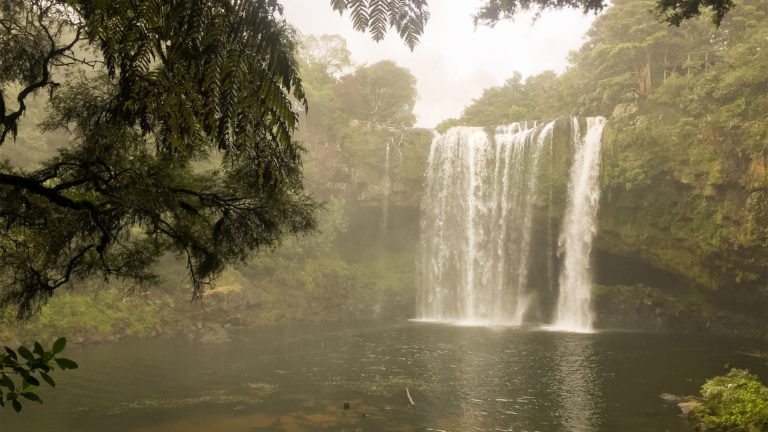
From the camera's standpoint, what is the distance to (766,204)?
62.4 feet

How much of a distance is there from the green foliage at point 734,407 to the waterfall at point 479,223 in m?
17.8

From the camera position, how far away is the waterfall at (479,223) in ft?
98.7

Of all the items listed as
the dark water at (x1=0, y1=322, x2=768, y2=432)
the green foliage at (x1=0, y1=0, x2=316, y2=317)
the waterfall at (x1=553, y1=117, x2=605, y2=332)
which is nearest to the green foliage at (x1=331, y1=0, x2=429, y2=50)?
the green foliage at (x1=0, y1=0, x2=316, y2=317)

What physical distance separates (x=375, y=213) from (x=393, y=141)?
5808 mm

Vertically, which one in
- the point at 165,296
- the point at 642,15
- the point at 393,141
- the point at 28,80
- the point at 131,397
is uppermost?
the point at 642,15

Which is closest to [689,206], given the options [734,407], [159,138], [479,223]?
[479,223]

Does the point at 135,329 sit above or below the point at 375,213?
below

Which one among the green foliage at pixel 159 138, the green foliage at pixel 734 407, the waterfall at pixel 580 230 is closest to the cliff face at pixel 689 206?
the waterfall at pixel 580 230

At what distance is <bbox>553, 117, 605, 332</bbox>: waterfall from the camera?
88.8 ft

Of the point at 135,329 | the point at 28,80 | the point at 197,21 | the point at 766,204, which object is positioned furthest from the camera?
the point at 135,329

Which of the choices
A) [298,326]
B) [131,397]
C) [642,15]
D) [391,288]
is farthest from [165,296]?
[642,15]

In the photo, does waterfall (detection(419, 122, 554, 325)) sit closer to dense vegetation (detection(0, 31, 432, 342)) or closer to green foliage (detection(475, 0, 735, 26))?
dense vegetation (detection(0, 31, 432, 342))

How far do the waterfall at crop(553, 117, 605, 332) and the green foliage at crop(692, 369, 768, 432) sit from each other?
15.1 meters

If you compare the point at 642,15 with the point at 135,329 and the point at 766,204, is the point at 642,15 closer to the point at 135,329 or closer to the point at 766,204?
the point at 766,204
